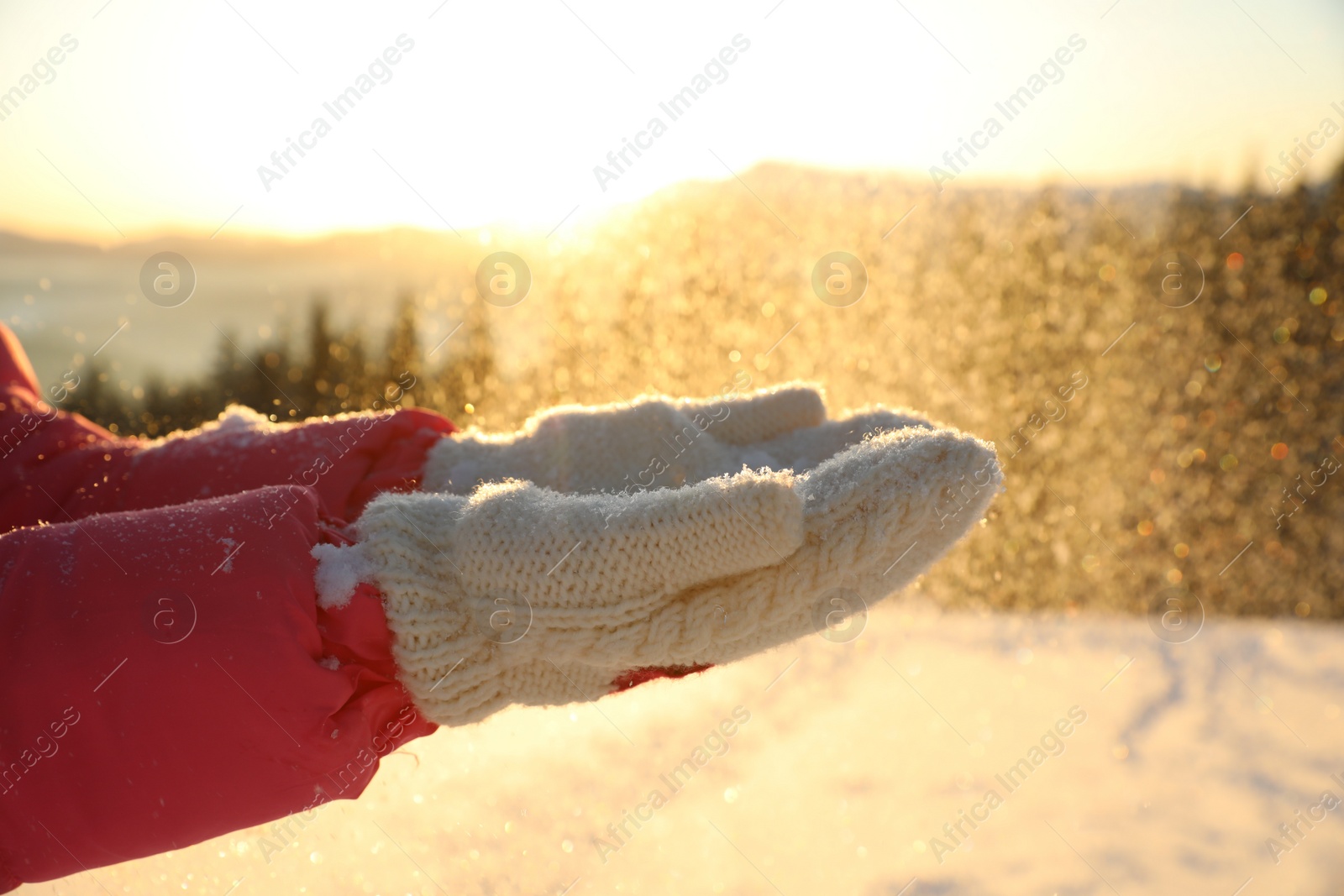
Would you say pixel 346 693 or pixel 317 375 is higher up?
pixel 346 693

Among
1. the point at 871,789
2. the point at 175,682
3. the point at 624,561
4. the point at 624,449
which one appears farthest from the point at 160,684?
the point at 871,789

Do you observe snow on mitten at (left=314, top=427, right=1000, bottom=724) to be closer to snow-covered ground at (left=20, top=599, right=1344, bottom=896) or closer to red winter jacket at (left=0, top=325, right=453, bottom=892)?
red winter jacket at (left=0, top=325, right=453, bottom=892)

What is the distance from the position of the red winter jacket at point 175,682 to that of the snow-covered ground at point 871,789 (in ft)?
1.52

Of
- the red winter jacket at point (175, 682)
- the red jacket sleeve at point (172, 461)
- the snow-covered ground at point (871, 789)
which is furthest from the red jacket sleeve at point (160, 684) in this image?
the snow-covered ground at point (871, 789)

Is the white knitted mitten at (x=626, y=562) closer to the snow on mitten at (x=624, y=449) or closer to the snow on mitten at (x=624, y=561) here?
the snow on mitten at (x=624, y=561)

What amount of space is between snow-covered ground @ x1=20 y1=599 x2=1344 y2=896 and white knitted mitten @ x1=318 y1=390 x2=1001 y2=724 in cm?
54

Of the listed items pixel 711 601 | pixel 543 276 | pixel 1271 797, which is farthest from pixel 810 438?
pixel 543 276

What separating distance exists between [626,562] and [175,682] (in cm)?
29

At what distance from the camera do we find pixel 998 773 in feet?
4.36

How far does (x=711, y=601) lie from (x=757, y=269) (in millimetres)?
1889

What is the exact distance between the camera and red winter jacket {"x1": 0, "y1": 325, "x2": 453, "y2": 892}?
0.50m

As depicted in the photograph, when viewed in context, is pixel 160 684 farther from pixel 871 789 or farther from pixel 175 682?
pixel 871 789

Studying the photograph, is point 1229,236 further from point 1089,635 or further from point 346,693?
point 346,693

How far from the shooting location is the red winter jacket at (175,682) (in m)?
0.50
